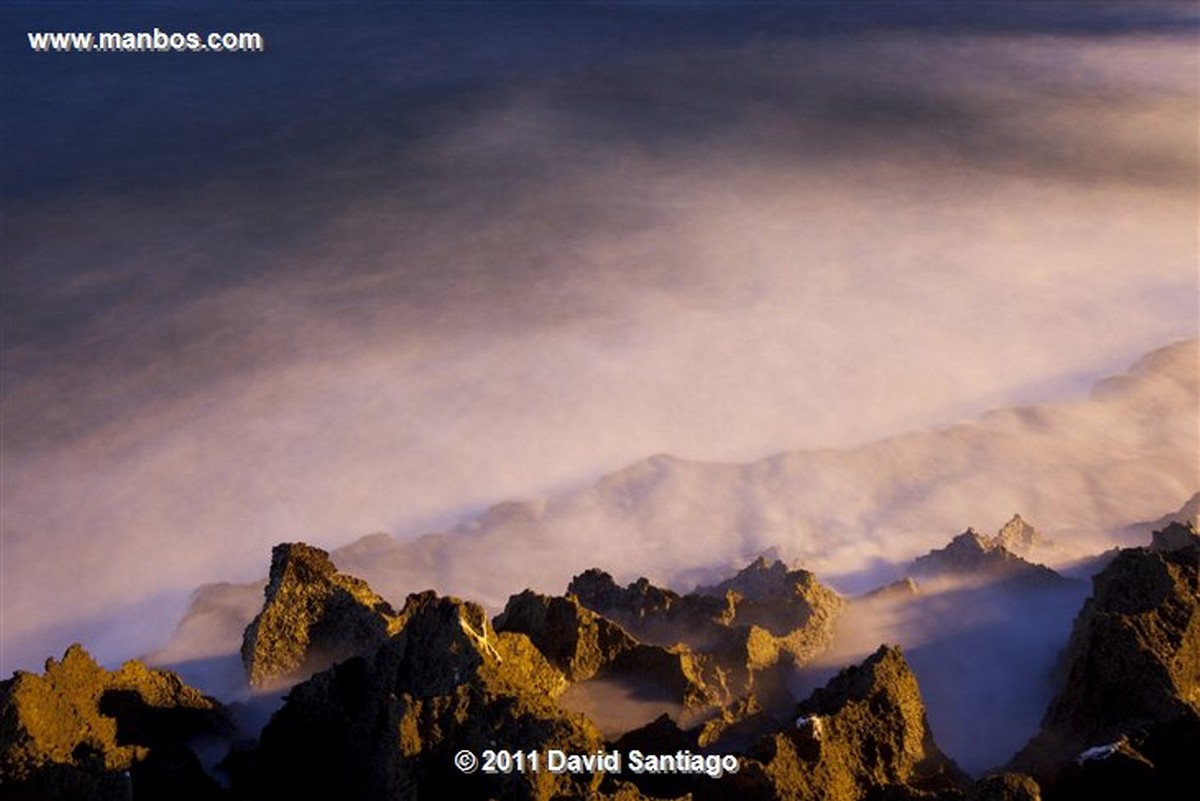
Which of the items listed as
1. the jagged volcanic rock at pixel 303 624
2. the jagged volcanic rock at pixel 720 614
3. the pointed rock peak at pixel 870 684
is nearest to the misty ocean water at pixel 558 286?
the jagged volcanic rock at pixel 720 614

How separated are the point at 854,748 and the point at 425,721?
2.16 meters

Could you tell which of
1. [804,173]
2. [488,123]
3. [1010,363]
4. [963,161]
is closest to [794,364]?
[1010,363]

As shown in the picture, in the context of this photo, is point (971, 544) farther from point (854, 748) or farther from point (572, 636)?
point (572, 636)

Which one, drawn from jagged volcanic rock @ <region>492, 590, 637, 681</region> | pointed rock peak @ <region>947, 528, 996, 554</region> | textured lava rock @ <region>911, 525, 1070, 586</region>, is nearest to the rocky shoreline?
jagged volcanic rock @ <region>492, 590, 637, 681</region>

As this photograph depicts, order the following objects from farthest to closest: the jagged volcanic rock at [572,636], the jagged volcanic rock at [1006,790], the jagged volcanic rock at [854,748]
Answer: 1. the jagged volcanic rock at [572,636]
2. the jagged volcanic rock at [854,748]
3. the jagged volcanic rock at [1006,790]

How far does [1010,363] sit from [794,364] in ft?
8.33

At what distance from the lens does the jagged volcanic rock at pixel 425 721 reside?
17.8 feet

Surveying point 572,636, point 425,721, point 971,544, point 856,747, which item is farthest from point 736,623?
point 425,721

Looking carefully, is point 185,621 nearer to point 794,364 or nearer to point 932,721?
point 932,721

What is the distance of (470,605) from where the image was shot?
6.35 meters

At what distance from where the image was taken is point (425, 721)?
5.52 m

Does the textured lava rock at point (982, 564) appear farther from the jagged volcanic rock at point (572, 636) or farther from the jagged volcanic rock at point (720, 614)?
the jagged volcanic rock at point (572, 636)

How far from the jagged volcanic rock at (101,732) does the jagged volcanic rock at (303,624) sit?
48cm

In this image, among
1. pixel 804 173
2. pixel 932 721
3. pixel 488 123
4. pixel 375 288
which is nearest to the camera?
pixel 932 721
